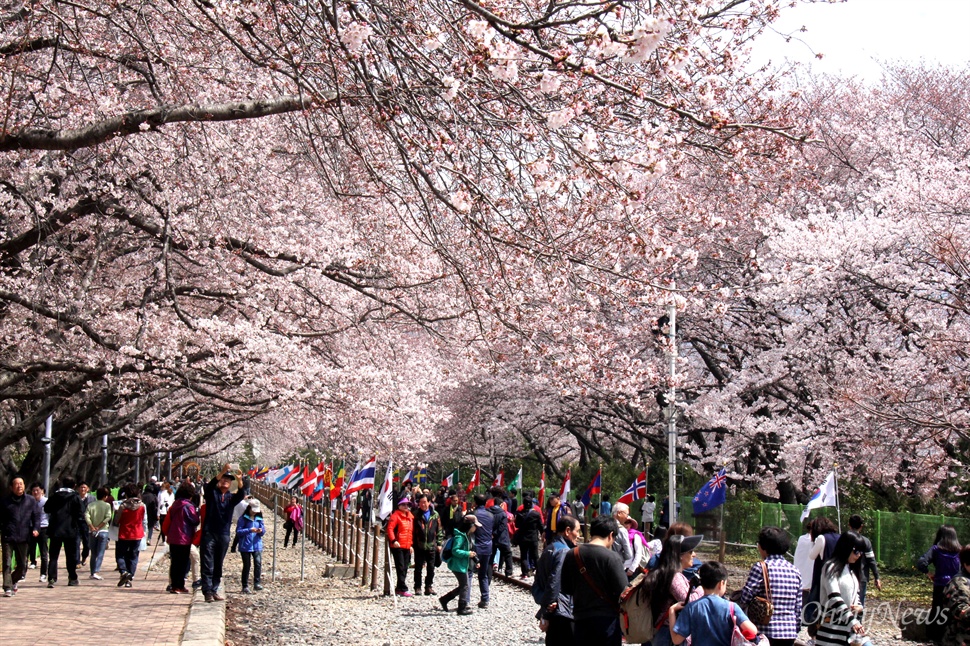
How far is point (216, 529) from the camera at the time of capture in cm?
1426

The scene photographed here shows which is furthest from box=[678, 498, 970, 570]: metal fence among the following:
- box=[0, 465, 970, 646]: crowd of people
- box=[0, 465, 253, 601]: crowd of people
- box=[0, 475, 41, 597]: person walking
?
box=[0, 475, 41, 597]: person walking

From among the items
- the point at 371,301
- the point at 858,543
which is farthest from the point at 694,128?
the point at 371,301

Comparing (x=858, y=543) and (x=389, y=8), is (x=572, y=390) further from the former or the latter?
(x=389, y=8)

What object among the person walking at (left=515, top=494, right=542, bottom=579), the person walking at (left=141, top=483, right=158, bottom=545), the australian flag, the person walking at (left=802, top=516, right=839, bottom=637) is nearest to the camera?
the person walking at (left=802, top=516, right=839, bottom=637)

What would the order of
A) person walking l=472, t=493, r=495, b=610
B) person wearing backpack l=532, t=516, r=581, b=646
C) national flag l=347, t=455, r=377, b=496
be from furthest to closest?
1. national flag l=347, t=455, r=377, b=496
2. person walking l=472, t=493, r=495, b=610
3. person wearing backpack l=532, t=516, r=581, b=646

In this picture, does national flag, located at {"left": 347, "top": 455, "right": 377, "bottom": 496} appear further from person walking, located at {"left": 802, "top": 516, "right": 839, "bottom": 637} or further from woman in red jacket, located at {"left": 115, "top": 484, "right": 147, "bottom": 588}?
person walking, located at {"left": 802, "top": 516, "right": 839, "bottom": 637}

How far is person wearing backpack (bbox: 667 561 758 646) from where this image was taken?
20.2 ft

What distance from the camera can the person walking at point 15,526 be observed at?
45.4 ft

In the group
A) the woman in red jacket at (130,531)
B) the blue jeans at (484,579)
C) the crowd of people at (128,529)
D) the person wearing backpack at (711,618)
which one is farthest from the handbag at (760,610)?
the woman in red jacket at (130,531)

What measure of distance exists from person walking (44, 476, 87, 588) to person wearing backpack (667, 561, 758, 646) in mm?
11727

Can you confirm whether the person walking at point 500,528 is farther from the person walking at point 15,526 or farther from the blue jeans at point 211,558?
the person walking at point 15,526

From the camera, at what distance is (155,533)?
37.6 metres

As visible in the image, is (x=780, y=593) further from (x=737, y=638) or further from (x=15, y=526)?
(x=15, y=526)

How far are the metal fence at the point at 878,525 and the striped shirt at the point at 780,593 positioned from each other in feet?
34.6
